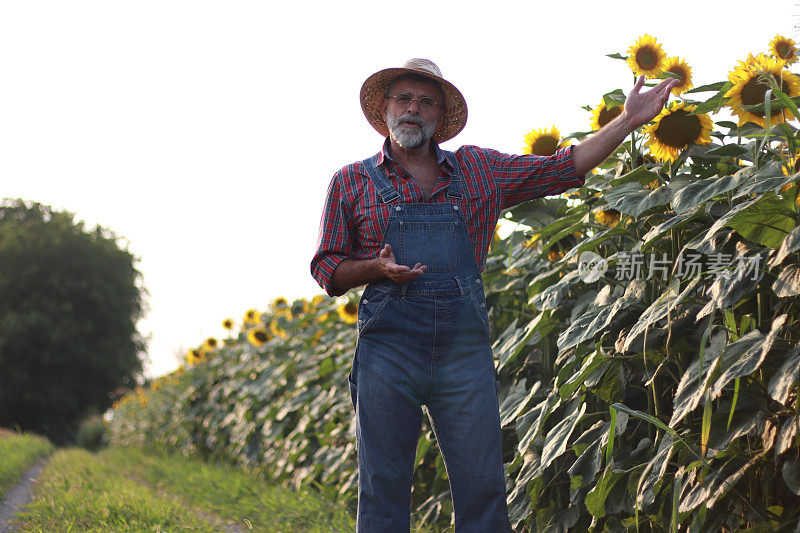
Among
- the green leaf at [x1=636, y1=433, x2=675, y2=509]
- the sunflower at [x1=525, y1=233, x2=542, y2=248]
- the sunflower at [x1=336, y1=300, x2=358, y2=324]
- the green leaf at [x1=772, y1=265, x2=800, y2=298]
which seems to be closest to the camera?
the green leaf at [x1=772, y1=265, x2=800, y2=298]

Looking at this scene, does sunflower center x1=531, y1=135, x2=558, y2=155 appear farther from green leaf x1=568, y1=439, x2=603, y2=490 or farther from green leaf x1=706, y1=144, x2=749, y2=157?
green leaf x1=568, y1=439, x2=603, y2=490

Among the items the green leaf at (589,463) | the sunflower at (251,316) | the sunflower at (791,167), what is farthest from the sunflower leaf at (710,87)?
the sunflower at (251,316)

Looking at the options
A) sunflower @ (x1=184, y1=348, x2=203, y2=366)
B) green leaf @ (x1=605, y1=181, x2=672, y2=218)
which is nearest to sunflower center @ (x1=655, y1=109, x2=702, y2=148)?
green leaf @ (x1=605, y1=181, x2=672, y2=218)

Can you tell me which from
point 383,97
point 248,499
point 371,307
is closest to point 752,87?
point 383,97

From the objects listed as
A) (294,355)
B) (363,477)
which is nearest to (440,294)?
(363,477)

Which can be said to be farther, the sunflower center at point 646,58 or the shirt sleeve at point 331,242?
the sunflower center at point 646,58

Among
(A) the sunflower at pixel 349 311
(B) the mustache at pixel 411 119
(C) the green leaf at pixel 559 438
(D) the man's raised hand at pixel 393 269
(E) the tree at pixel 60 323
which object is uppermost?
(E) the tree at pixel 60 323

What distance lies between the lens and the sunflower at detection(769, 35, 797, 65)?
316 centimetres

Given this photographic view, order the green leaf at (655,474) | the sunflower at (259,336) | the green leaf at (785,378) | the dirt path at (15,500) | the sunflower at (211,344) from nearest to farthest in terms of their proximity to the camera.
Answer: the green leaf at (785,378) → the green leaf at (655,474) → the dirt path at (15,500) → the sunflower at (259,336) → the sunflower at (211,344)

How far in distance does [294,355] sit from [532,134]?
13.3 ft

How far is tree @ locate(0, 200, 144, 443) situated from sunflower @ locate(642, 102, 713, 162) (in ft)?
78.9

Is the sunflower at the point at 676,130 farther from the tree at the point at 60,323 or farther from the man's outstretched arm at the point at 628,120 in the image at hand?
the tree at the point at 60,323

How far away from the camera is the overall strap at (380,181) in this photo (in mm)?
2615

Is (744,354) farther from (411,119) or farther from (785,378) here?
(411,119)
